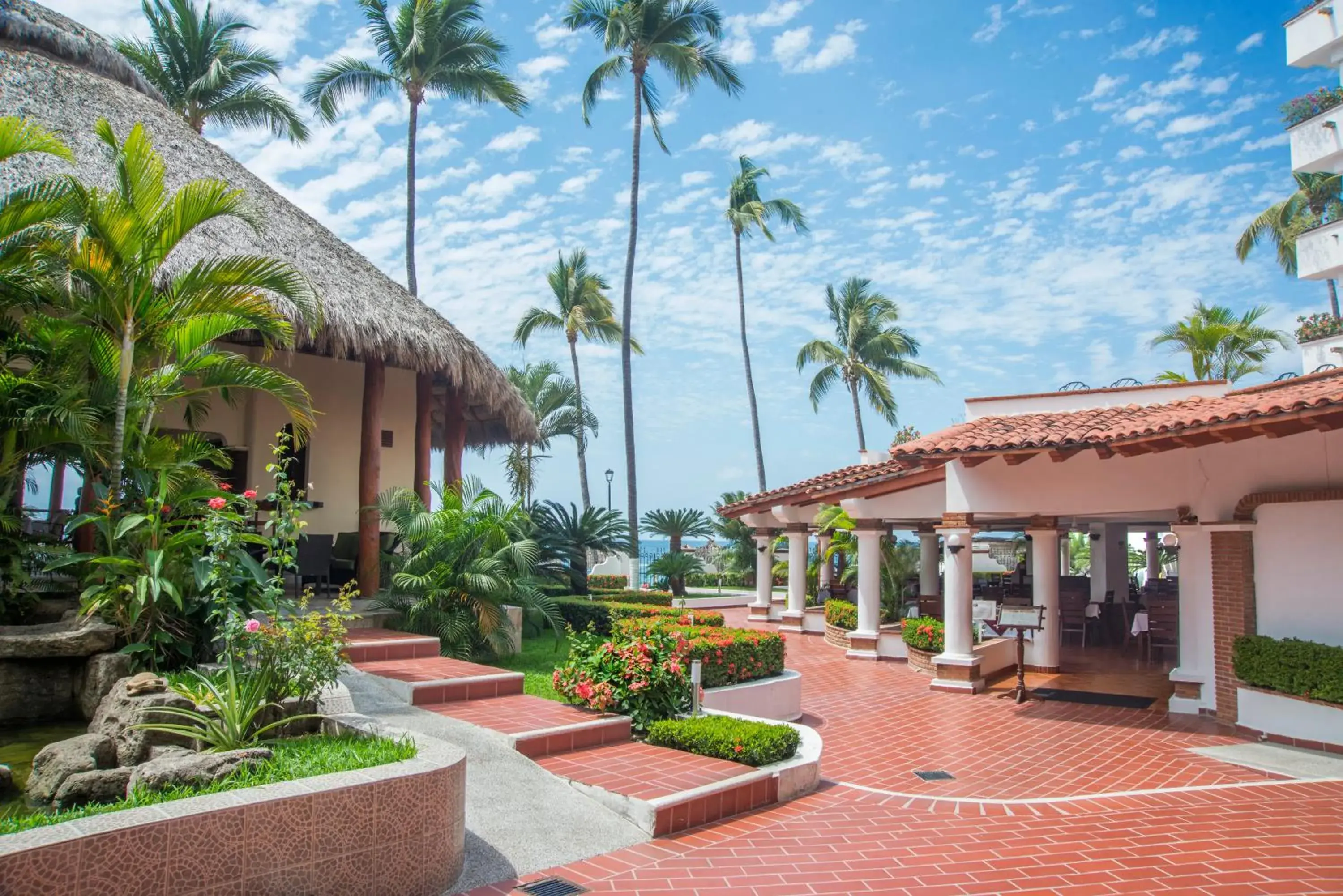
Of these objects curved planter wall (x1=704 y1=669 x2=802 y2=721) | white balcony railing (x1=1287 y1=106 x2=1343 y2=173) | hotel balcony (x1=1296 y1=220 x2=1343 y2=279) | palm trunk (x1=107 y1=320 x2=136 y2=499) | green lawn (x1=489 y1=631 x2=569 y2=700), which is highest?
white balcony railing (x1=1287 y1=106 x2=1343 y2=173)

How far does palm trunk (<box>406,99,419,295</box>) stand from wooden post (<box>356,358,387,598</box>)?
1059 cm

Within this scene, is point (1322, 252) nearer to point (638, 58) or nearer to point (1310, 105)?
point (1310, 105)

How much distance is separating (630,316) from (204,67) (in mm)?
11530

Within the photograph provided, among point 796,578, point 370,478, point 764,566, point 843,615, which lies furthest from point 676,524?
point 370,478

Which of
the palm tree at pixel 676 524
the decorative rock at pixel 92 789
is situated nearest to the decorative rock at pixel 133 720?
the decorative rock at pixel 92 789

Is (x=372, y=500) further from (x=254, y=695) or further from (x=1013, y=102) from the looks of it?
(x=1013, y=102)

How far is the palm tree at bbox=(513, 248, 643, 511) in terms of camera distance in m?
33.1

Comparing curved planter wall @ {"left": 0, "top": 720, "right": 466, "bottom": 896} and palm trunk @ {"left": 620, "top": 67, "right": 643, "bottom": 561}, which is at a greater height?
palm trunk @ {"left": 620, "top": 67, "right": 643, "bottom": 561}

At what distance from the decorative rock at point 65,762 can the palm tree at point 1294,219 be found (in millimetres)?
32031

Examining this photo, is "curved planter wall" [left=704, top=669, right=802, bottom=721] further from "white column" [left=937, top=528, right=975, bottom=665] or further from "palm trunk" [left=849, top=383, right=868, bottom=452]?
"palm trunk" [left=849, top=383, right=868, bottom=452]

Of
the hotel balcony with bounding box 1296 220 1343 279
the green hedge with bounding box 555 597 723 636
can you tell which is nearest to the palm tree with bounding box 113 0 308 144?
the green hedge with bounding box 555 597 723 636

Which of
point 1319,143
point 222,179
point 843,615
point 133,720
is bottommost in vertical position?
point 843,615

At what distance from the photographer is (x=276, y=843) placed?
154 inches

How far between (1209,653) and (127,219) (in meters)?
12.1
